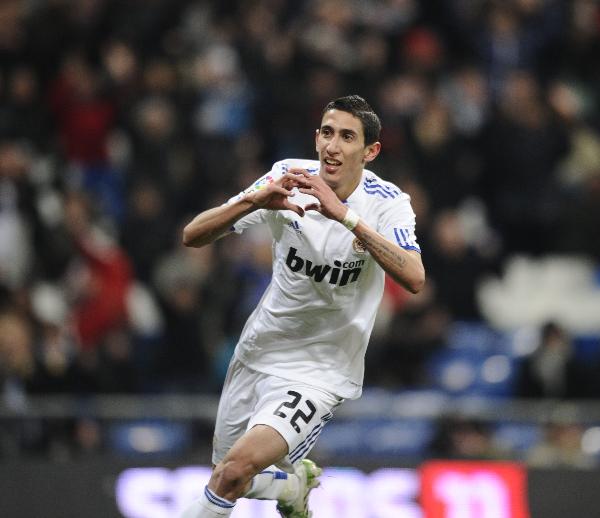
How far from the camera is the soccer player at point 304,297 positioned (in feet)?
21.2

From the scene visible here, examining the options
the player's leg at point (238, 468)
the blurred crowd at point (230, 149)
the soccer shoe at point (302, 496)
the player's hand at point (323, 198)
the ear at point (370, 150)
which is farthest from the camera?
the blurred crowd at point (230, 149)

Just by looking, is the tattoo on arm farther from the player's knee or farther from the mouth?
the player's knee

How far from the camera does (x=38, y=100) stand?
13.0m

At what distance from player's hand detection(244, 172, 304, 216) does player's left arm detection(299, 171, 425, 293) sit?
5 cm

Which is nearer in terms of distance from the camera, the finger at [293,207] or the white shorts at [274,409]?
the finger at [293,207]

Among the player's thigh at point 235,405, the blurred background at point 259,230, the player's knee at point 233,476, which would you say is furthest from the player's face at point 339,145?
the blurred background at point 259,230

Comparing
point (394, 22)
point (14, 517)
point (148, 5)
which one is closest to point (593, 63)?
point (394, 22)

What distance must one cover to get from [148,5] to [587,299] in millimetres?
5273

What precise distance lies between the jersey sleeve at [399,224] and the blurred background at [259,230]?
9.87 feet

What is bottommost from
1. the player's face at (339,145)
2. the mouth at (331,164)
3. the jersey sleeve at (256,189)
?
the jersey sleeve at (256,189)

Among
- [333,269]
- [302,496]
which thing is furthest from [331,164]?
[302,496]

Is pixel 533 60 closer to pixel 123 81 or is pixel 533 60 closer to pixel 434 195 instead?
pixel 434 195

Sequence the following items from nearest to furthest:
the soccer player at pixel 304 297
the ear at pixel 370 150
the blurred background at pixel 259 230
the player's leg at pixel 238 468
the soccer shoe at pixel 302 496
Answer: the soccer player at pixel 304 297 < the player's leg at pixel 238 468 < the ear at pixel 370 150 < the soccer shoe at pixel 302 496 < the blurred background at pixel 259 230

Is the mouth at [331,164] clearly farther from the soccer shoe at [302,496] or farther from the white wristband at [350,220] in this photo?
the soccer shoe at [302,496]
